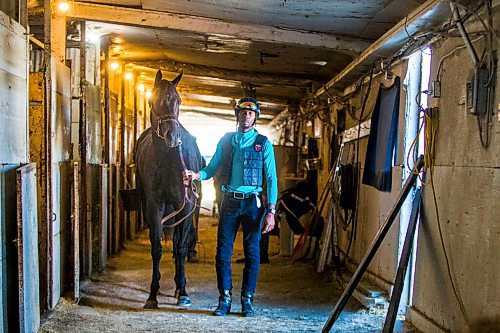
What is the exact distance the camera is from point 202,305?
181 inches

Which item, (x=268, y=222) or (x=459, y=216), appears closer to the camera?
→ (x=459, y=216)

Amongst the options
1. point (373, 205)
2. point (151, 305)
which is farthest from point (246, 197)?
point (373, 205)

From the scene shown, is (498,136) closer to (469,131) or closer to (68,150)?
(469,131)

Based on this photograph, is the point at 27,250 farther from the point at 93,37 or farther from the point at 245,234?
the point at 93,37

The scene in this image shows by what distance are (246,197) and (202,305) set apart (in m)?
1.12

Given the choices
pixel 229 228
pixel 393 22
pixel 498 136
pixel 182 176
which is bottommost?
pixel 229 228

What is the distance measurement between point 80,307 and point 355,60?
337cm

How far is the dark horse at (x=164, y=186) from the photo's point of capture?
4488 mm

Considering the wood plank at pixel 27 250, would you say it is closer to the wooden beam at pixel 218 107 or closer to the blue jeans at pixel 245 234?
the blue jeans at pixel 245 234

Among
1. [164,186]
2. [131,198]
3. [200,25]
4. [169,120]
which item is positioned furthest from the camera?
[131,198]

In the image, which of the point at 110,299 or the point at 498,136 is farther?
the point at 110,299

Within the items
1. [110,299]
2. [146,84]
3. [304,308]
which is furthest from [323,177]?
[146,84]

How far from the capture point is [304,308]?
4570 mm

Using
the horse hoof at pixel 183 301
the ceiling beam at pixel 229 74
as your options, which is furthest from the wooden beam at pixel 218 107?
the horse hoof at pixel 183 301
